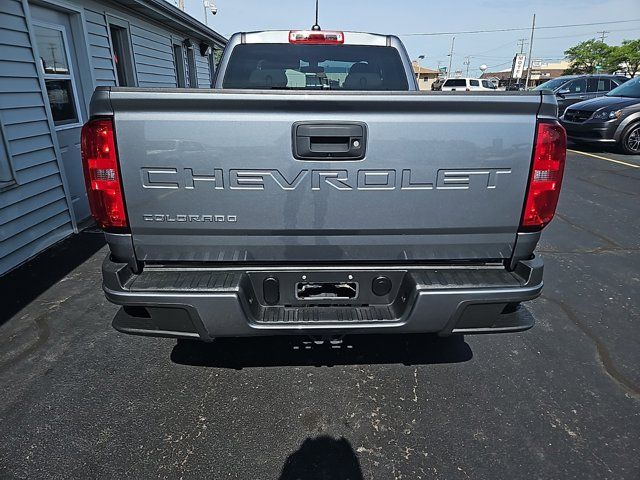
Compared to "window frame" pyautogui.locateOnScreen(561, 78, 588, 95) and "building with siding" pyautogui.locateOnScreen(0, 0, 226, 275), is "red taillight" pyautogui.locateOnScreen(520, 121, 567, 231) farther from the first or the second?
"window frame" pyautogui.locateOnScreen(561, 78, 588, 95)

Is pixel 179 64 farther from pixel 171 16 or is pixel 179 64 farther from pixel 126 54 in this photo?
pixel 126 54

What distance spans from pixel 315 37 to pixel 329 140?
201 cm

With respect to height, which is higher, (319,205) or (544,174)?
(544,174)

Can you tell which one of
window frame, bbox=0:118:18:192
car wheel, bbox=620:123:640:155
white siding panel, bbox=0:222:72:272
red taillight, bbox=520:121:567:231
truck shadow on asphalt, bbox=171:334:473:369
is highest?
red taillight, bbox=520:121:567:231

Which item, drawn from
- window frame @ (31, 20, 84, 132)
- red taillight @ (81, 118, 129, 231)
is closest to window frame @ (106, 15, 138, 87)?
window frame @ (31, 20, 84, 132)

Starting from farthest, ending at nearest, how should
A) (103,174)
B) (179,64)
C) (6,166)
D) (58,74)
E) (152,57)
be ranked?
(179,64) < (152,57) < (58,74) < (6,166) < (103,174)

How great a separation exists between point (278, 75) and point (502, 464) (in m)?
3.17

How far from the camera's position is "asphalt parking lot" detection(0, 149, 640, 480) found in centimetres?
200

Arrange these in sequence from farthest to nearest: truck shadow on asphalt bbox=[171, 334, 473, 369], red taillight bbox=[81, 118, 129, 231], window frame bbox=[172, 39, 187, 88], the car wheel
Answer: window frame bbox=[172, 39, 187, 88]
the car wheel
truck shadow on asphalt bbox=[171, 334, 473, 369]
red taillight bbox=[81, 118, 129, 231]

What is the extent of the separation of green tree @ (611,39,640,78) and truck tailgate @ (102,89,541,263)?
65.1m

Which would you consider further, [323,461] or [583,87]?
[583,87]

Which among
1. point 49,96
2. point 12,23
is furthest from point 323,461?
point 49,96

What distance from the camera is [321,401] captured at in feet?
7.91

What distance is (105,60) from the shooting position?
6234mm
